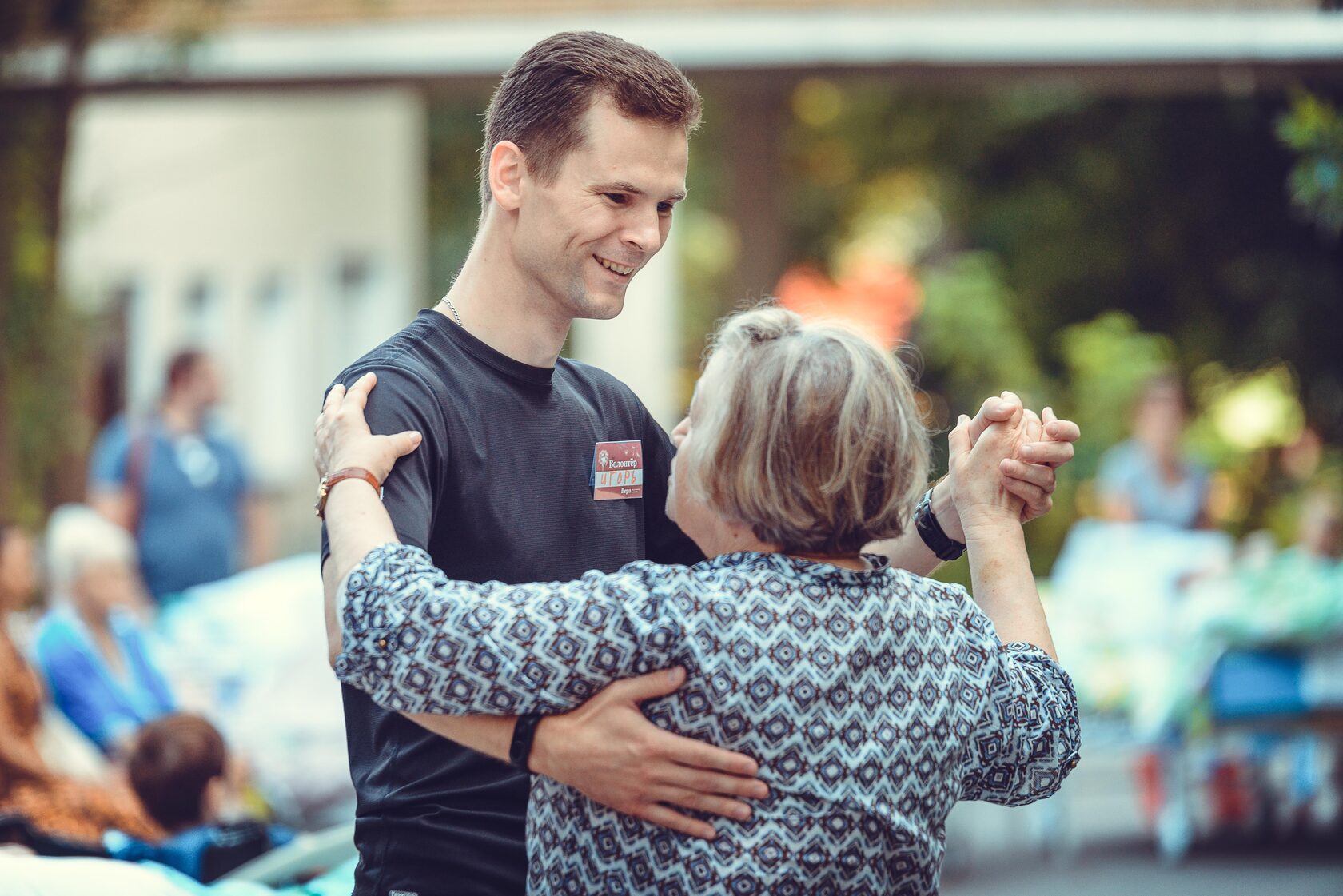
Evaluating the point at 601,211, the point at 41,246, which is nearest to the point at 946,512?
the point at 601,211

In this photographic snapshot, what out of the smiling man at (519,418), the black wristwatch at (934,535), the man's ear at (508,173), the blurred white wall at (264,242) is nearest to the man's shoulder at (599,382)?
the smiling man at (519,418)

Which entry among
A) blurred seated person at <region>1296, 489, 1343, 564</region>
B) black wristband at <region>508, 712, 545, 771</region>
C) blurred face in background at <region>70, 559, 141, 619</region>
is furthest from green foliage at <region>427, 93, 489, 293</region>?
black wristband at <region>508, 712, 545, 771</region>

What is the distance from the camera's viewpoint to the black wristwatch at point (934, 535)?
228 cm

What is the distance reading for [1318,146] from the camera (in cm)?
488

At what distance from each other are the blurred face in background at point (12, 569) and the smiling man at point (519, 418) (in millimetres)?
4133

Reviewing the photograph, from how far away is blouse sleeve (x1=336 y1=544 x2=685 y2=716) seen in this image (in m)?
1.68

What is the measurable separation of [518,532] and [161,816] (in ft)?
9.55

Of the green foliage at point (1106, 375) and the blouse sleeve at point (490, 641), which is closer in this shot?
the blouse sleeve at point (490, 641)

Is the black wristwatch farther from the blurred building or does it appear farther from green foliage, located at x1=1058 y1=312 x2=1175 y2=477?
green foliage, located at x1=1058 y1=312 x2=1175 y2=477

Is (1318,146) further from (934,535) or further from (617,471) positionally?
(617,471)

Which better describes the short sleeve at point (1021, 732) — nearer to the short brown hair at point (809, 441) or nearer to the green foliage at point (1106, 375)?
the short brown hair at point (809, 441)

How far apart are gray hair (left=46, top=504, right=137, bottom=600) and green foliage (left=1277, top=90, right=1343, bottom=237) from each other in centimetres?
444

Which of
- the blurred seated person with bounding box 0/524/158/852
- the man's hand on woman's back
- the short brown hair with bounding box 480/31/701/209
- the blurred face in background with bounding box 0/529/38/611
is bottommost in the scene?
the blurred seated person with bounding box 0/524/158/852

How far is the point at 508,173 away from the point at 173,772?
2865 millimetres
